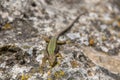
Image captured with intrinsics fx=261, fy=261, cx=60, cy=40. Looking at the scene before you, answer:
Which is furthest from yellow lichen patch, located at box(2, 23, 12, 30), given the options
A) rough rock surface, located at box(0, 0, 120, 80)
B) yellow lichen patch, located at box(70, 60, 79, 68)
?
yellow lichen patch, located at box(70, 60, 79, 68)

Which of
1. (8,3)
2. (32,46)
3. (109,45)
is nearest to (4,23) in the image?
(8,3)

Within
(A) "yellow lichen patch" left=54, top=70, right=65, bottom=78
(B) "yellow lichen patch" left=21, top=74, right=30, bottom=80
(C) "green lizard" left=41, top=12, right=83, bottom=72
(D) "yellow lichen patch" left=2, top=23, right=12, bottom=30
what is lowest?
(A) "yellow lichen patch" left=54, top=70, right=65, bottom=78

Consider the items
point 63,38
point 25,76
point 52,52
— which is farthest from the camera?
point 63,38

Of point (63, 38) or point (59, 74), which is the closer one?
point (59, 74)

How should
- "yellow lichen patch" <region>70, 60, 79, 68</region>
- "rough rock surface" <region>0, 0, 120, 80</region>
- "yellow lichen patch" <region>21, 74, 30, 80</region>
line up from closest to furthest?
"yellow lichen patch" <region>21, 74, 30, 80</region>
"rough rock surface" <region>0, 0, 120, 80</region>
"yellow lichen patch" <region>70, 60, 79, 68</region>

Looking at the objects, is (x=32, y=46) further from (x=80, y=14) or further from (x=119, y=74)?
(x=80, y=14)

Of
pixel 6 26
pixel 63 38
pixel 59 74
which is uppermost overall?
pixel 6 26

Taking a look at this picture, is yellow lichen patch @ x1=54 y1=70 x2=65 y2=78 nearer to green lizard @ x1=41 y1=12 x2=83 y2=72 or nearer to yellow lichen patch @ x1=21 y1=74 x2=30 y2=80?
green lizard @ x1=41 y1=12 x2=83 y2=72

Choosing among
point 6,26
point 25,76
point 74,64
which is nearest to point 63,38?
point 74,64

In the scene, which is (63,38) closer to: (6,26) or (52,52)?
(52,52)

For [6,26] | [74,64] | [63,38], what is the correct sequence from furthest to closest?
1. [63,38]
2. [6,26]
3. [74,64]

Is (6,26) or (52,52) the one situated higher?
(6,26)
